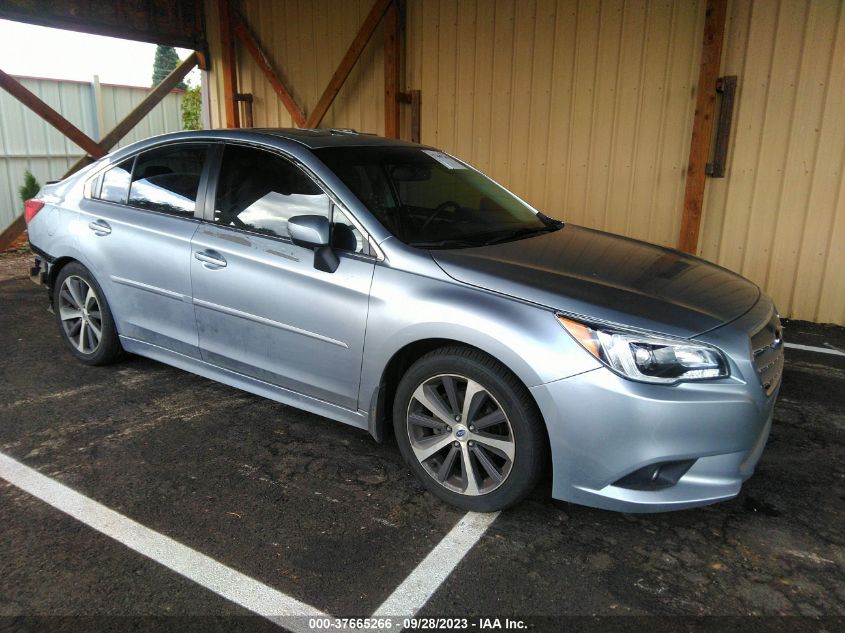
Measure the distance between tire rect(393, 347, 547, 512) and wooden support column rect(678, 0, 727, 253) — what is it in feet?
14.4

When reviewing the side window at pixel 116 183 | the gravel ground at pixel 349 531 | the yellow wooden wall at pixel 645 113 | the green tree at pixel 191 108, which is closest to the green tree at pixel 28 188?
the green tree at pixel 191 108

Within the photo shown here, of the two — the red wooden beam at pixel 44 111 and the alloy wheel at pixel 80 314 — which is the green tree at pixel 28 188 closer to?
the red wooden beam at pixel 44 111

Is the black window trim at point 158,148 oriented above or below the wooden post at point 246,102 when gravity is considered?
below

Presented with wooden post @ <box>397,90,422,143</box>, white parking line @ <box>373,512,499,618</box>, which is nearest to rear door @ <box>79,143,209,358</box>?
white parking line @ <box>373,512,499,618</box>

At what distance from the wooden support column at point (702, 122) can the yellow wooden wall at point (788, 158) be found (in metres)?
0.18

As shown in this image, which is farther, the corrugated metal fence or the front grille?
the corrugated metal fence

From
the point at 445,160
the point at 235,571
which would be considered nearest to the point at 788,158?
the point at 445,160

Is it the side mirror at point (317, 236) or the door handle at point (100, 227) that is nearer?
the side mirror at point (317, 236)

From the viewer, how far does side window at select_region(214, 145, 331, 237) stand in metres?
3.46

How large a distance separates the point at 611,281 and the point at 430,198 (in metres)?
1.15

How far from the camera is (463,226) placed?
359 centimetres

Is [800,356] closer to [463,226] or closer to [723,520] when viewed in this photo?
[723,520]

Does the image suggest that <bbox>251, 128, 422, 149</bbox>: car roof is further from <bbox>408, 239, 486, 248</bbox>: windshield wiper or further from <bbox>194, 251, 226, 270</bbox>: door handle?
<bbox>408, 239, 486, 248</bbox>: windshield wiper

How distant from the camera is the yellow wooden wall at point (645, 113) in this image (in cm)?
595
